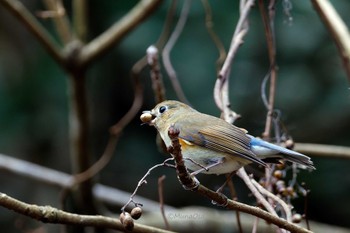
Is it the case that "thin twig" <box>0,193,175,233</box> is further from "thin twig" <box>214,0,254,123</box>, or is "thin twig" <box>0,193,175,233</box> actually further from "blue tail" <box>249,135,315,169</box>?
"thin twig" <box>214,0,254,123</box>

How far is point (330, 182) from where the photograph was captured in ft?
18.1

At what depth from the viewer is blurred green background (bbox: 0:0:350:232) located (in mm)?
5551

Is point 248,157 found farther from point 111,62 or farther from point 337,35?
point 111,62

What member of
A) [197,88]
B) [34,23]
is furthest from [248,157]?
[197,88]

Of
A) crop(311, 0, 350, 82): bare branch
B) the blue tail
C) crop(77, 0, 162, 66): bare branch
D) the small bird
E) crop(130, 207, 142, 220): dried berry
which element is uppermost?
crop(311, 0, 350, 82): bare branch

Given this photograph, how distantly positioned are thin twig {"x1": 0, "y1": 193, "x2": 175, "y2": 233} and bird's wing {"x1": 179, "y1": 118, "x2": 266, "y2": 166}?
1.44 ft

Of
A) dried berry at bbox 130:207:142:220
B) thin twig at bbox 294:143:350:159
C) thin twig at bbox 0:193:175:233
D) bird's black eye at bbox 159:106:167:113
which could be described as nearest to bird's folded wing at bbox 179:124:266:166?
bird's black eye at bbox 159:106:167:113

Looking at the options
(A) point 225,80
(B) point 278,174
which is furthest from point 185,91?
(B) point 278,174

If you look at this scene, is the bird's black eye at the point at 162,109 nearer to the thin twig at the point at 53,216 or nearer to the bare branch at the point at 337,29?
the thin twig at the point at 53,216

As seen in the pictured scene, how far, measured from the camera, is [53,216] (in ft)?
6.47

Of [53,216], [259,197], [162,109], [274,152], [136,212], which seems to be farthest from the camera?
[162,109]

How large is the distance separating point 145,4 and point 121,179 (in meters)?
2.50

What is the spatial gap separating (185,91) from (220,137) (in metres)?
3.28

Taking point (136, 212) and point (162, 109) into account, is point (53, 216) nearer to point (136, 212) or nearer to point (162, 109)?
point (136, 212)
